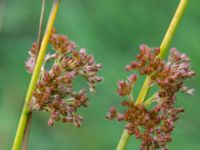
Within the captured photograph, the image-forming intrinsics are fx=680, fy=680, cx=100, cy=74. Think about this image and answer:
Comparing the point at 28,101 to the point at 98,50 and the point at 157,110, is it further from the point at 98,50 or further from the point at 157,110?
the point at 98,50

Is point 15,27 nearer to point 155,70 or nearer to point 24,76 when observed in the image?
point 24,76

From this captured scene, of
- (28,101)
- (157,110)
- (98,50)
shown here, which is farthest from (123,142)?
(98,50)

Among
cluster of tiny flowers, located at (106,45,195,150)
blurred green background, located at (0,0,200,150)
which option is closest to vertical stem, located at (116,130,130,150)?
cluster of tiny flowers, located at (106,45,195,150)

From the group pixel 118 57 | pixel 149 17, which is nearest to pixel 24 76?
pixel 118 57

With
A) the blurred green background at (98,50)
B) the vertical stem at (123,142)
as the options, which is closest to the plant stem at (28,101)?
the vertical stem at (123,142)

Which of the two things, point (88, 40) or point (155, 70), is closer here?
point (155, 70)

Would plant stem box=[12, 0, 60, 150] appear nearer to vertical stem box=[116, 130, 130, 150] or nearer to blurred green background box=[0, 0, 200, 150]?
vertical stem box=[116, 130, 130, 150]
